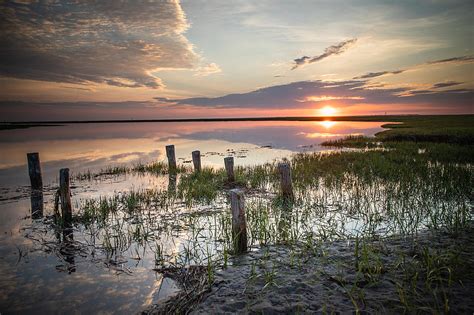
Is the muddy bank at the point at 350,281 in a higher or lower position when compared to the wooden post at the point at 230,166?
lower

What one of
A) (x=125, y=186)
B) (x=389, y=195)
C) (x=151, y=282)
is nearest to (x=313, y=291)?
(x=151, y=282)

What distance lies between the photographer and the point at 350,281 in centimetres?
521

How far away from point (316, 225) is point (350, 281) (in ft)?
12.4

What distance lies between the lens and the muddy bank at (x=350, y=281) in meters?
4.51

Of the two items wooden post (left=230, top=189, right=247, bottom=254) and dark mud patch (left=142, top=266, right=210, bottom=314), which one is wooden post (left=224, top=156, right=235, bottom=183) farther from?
dark mud patch (left=142, top=266, right=210, bottom=314)

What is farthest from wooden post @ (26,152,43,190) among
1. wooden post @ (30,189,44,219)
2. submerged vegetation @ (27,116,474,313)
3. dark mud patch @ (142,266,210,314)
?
dark mud patch @ (142,266,210,314)

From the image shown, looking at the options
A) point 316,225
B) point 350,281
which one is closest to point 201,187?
point 316,225

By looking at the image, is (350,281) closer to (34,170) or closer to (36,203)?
(36,203)

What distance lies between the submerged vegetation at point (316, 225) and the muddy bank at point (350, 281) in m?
0.03

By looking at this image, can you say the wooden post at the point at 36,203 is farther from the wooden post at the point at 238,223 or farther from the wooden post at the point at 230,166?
the wooden post at the point at 238,223

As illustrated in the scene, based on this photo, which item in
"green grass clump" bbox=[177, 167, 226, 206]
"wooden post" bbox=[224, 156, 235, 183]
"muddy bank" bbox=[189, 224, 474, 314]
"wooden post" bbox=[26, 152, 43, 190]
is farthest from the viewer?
"wooden post" bbox=[224, 156, 235, 183]

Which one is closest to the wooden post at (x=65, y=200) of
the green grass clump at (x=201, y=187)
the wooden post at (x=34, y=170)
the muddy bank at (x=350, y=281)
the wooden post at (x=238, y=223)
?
the green grass clump at (x=201, y=187)

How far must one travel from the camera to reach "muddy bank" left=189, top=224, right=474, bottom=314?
4.51m

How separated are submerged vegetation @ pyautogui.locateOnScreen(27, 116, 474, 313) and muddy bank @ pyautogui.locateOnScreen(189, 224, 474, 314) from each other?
0.03m
